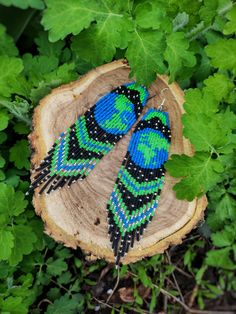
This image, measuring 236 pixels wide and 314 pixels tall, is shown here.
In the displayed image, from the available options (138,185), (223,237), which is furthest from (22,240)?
(223,237)

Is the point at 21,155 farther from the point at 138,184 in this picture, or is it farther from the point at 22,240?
the point at 138,184

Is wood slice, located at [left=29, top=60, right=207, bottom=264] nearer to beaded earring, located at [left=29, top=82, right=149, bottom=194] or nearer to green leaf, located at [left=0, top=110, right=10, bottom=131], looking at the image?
beaded earring, located at [left=29, top=82, right=149, bottom=194]

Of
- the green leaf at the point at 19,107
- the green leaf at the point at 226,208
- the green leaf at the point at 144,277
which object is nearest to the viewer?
the green leaf at the point at 19,107

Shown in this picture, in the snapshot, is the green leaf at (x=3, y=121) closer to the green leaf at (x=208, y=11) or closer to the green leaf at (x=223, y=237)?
the green leaf at (x=208, y=11)

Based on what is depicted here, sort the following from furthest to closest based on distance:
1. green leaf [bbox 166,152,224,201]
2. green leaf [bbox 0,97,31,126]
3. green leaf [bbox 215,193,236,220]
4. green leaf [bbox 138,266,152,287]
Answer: green leaf [bbox 138,266,152,287], green leaf [bbox 215,193,236,220], green leaf [bbox 0,97,31,126], green leaf [bbox 166,152,224,201]

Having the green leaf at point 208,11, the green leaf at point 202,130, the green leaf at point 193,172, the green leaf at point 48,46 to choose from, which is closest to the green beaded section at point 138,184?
the green leaf at point 193,172

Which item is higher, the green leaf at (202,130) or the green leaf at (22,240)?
the green leaf at (202,130)

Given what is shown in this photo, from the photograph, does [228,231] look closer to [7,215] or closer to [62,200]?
[62,200]

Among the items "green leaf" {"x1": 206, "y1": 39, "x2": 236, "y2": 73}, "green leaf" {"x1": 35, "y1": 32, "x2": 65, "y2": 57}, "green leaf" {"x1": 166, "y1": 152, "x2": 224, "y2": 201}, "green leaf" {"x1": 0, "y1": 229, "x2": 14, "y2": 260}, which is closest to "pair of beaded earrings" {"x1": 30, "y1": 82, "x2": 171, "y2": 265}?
"green leaf" {"x1": 166, "y1": 152, "x2": 224, "y2": 201}
